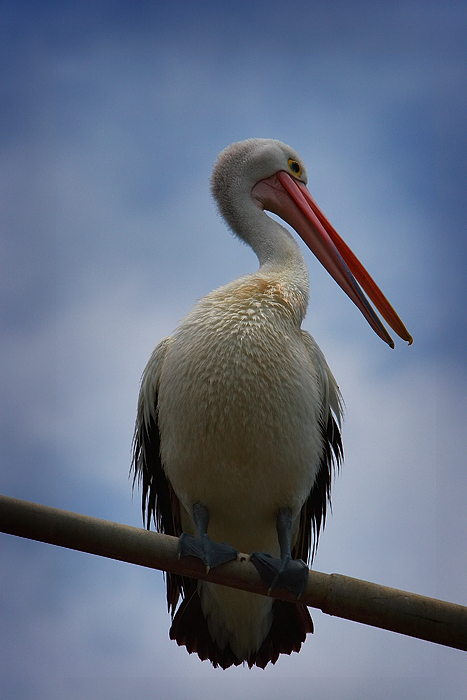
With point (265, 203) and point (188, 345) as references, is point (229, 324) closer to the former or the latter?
point (188, 345)

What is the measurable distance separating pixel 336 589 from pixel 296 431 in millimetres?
939

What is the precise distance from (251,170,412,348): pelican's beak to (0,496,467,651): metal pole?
188 centimetres

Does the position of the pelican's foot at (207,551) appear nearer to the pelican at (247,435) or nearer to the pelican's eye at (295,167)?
the pelican at (247,435)

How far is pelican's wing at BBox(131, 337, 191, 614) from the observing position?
3891mm

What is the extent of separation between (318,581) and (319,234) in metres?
2.40

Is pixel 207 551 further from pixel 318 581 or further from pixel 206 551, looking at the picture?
pixel 318 581

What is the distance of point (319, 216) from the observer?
466 centimetres

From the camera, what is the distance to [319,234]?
4.53 metres

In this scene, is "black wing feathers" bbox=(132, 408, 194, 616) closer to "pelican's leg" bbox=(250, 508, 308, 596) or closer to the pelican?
the pelican

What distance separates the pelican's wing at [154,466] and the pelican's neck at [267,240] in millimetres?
719

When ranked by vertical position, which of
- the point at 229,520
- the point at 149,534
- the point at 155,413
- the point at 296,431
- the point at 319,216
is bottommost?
the point at 149,534

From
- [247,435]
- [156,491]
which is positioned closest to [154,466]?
[156,491]

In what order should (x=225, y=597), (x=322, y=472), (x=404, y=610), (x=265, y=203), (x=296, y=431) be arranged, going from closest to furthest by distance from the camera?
1. (x=404, y=610)
2. (x=296, y=431)
3. (x=225, y=597)
4. (x=322, y=472)
5. (x=265, y=203)

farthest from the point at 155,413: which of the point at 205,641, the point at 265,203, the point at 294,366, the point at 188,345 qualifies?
the point at 265,203
